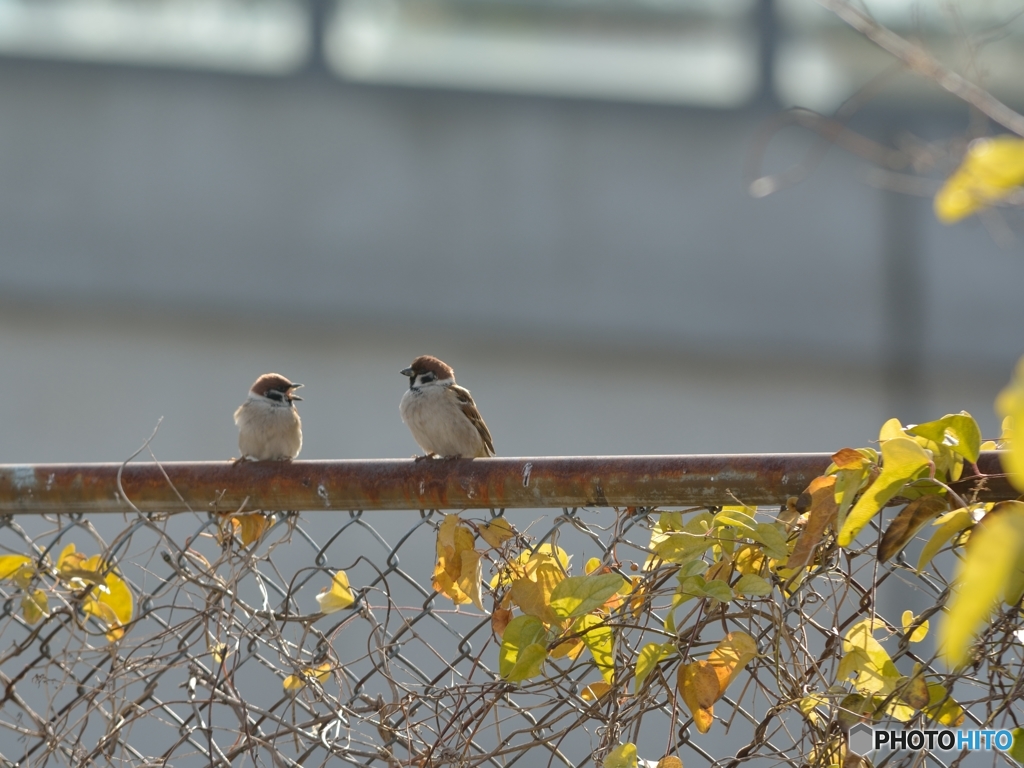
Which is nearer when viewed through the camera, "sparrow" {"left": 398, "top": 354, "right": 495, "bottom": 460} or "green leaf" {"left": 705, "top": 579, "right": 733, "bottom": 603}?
"green leaf" {"left": 705, "top": 579, "right": 733, "bottom": 603}

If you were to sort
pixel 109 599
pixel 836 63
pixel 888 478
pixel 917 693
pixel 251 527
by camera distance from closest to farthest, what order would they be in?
pixel 888 478 → pixel 917 693 → pixel 251 527 → pixel 109 599 → pixel 836 63

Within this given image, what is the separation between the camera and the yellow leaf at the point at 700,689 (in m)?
1.18

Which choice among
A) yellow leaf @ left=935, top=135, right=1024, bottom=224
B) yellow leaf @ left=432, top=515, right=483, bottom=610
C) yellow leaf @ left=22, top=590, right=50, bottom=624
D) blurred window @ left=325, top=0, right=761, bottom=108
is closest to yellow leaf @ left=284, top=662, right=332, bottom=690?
yellow leaf @ left=432, top=515, right=483, bottom=610

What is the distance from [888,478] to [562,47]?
17.3ft

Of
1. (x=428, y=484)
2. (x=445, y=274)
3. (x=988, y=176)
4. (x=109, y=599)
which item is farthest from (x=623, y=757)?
(x=445, y=274)

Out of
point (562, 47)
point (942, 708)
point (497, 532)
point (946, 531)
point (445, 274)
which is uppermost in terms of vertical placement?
point (562, 47)

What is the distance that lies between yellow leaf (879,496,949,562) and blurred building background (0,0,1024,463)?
14.1 ft

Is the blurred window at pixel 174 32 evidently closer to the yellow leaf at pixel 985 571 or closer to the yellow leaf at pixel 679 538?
the yellow leaf at pixel 679 538

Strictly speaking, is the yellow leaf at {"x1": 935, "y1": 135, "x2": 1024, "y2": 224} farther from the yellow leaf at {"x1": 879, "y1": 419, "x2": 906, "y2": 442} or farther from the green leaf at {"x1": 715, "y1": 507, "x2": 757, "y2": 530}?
the green leaf at {"x1": 715, "y1": 507, "x2": 757, "y2": 530}

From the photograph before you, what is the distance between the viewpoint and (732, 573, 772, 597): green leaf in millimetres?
1159

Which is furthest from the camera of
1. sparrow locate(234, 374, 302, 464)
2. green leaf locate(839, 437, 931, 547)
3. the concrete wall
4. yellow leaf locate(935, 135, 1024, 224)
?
the concrete wall

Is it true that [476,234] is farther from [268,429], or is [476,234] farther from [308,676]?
[308,676]

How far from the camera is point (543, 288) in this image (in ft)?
18.2

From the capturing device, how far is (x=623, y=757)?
1.18 metres
